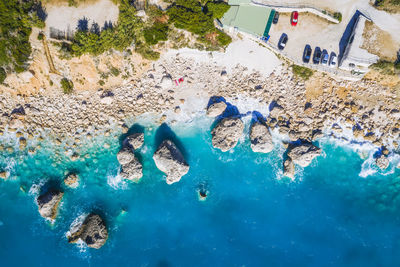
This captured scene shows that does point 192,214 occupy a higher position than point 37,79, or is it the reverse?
point 37,79

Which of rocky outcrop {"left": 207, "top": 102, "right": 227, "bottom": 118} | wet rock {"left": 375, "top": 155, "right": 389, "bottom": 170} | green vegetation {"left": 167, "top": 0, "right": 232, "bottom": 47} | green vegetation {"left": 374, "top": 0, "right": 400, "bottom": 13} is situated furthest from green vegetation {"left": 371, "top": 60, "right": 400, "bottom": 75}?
green vegetation {"left": 167, "top": 0, "right": 232, "bottom": 47}

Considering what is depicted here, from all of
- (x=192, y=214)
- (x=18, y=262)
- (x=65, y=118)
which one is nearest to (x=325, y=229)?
(x=192, y=214)

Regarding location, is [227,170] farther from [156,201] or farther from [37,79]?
[37,79]

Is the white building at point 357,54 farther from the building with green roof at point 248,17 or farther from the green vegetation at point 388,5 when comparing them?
the building with green roof at point 248,17

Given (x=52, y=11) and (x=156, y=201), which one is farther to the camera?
(x=156, y=201)

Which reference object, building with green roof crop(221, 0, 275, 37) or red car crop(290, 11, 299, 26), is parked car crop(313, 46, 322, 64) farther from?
building with green roof crop(221, 0, 275, 37)

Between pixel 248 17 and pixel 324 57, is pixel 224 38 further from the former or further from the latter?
pixel 324 57

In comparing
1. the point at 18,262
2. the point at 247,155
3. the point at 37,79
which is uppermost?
the point at 37,79

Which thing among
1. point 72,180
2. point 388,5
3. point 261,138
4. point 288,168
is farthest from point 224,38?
point 72,180
